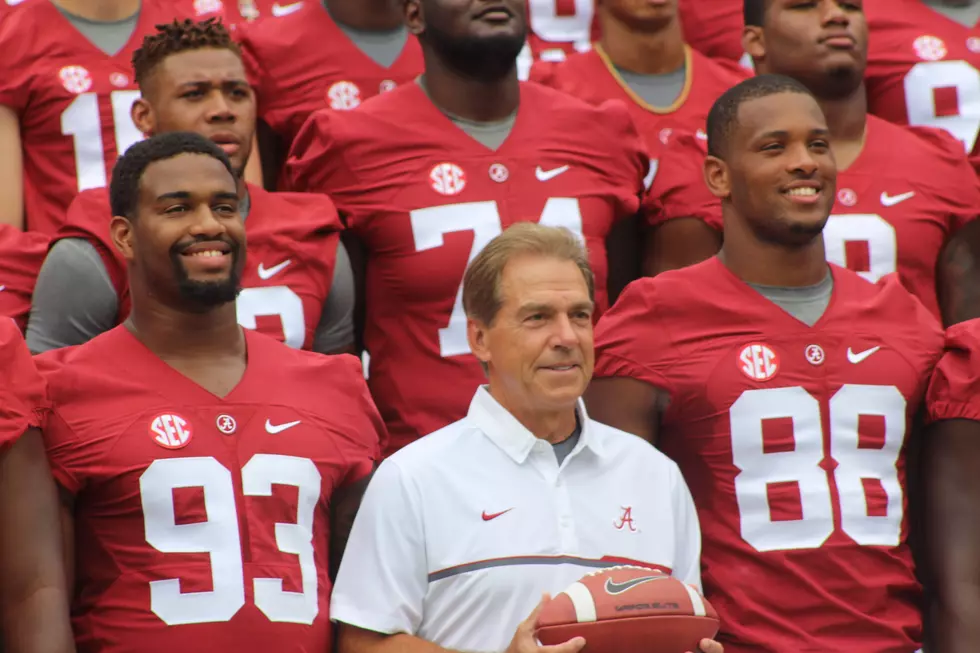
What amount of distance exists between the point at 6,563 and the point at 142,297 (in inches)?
25.2

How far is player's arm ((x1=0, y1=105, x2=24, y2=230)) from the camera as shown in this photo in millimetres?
4863

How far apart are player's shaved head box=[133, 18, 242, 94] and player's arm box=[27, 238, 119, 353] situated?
25.0 inches

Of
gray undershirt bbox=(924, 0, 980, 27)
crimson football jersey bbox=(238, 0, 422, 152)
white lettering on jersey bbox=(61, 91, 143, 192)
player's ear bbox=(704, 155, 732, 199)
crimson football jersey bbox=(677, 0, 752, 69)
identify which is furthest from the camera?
crimson football jersey bbox=(677, 0, 752, 69)

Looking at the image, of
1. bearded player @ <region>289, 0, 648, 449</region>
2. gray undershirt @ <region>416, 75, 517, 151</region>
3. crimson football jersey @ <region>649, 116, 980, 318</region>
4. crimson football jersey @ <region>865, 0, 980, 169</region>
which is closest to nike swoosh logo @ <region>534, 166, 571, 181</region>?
bearded player @ <region>289, 0, 648, 449</region>

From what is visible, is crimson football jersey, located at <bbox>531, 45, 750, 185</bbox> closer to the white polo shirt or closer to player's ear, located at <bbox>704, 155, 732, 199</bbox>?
player's ear, located at <bbox>704, 155, 732, 199</bbox>

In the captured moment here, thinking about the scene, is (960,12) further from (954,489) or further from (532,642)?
(532,642)

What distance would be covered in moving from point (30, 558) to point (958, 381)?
1.99m

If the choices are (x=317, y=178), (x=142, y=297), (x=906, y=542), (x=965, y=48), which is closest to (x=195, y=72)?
(x=317, y=178)

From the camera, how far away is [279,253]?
14.9 feet

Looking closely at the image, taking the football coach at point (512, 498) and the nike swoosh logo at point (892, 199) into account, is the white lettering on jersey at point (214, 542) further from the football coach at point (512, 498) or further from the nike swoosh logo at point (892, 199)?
the nike swoosh logo at point (892, 199)

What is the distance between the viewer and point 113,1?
520cm

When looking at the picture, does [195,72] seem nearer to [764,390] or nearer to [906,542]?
[764,390]

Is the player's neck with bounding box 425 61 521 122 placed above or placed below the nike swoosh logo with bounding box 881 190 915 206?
above

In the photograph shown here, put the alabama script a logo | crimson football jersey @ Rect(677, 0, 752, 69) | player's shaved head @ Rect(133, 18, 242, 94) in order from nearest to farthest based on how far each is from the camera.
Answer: the alabama script a logo, player's shaved head @ Rect(133, 18, 242, 94), crimson football jersey @ Rect(677, 0, 752, 69)
